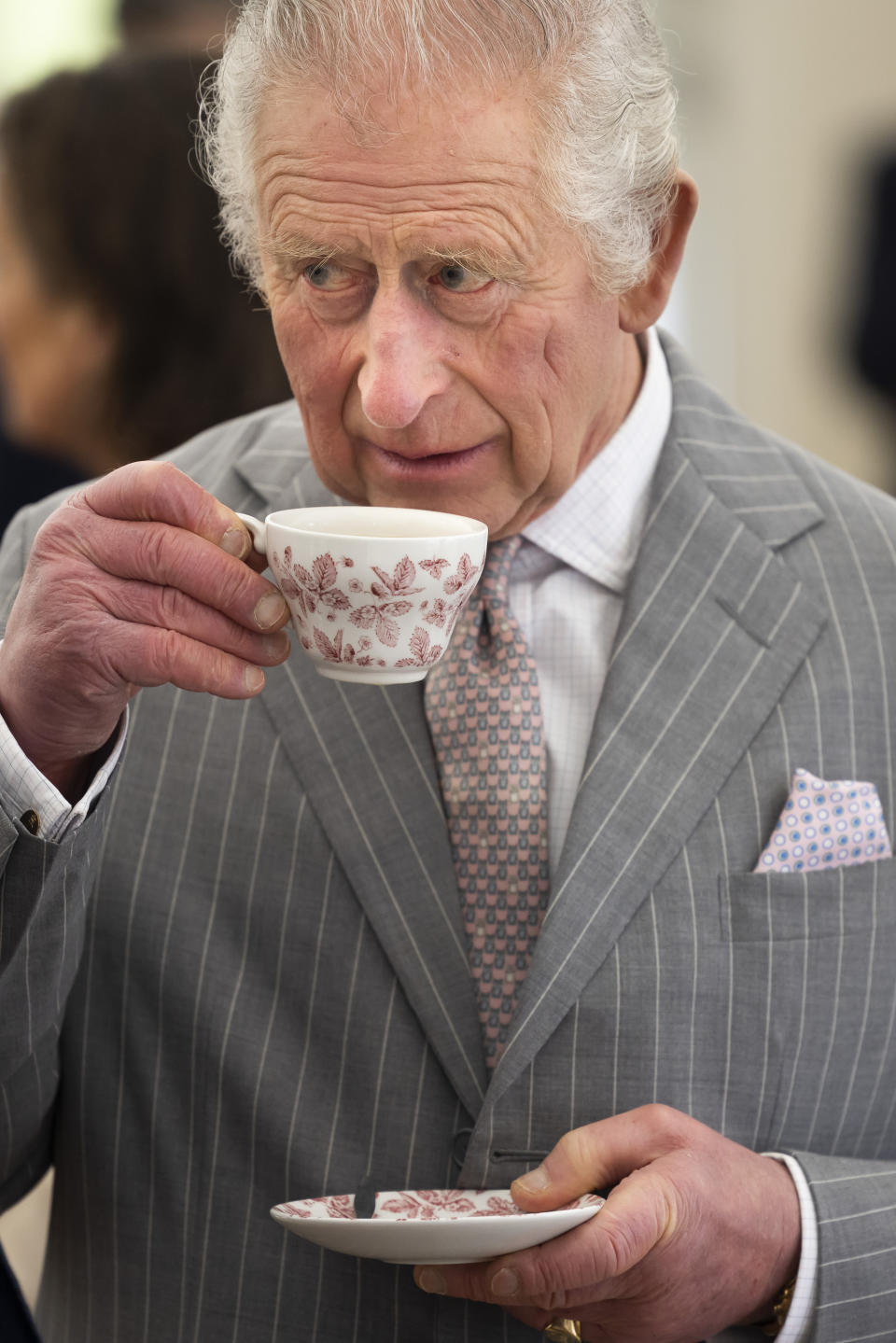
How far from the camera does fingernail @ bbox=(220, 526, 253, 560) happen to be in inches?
41.9

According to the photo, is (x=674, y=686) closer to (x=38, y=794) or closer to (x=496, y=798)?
(x=496, y=798)

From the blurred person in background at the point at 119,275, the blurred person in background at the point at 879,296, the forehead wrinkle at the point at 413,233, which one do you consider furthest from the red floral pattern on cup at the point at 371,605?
the blurred person in background at the point at 879,296

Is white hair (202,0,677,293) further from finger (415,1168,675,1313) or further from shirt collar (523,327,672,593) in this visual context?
finger (415,1168,675,1313)

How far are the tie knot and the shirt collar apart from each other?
0.07 ft

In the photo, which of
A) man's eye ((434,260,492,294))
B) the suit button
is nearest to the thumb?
the suit button

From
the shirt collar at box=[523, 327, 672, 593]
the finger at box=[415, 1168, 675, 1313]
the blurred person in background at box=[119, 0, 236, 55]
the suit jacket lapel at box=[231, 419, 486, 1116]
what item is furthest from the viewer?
the blurred person in background at box=[119, 0, 236, 55]

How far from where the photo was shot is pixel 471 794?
52.9 inches

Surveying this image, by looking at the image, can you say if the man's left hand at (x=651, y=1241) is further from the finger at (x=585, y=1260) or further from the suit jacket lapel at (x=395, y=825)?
the suit jacket lapel at (x=395, y=825)

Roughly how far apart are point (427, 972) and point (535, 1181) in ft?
0.72

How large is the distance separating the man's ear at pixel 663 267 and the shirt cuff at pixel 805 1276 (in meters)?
0.77

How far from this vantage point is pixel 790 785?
1322 millimetres

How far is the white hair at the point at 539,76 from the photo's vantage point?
1106mm

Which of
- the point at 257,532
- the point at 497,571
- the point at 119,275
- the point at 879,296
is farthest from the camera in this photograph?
the point at 879,296

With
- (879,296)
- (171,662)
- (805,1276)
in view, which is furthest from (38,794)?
(879,296)
